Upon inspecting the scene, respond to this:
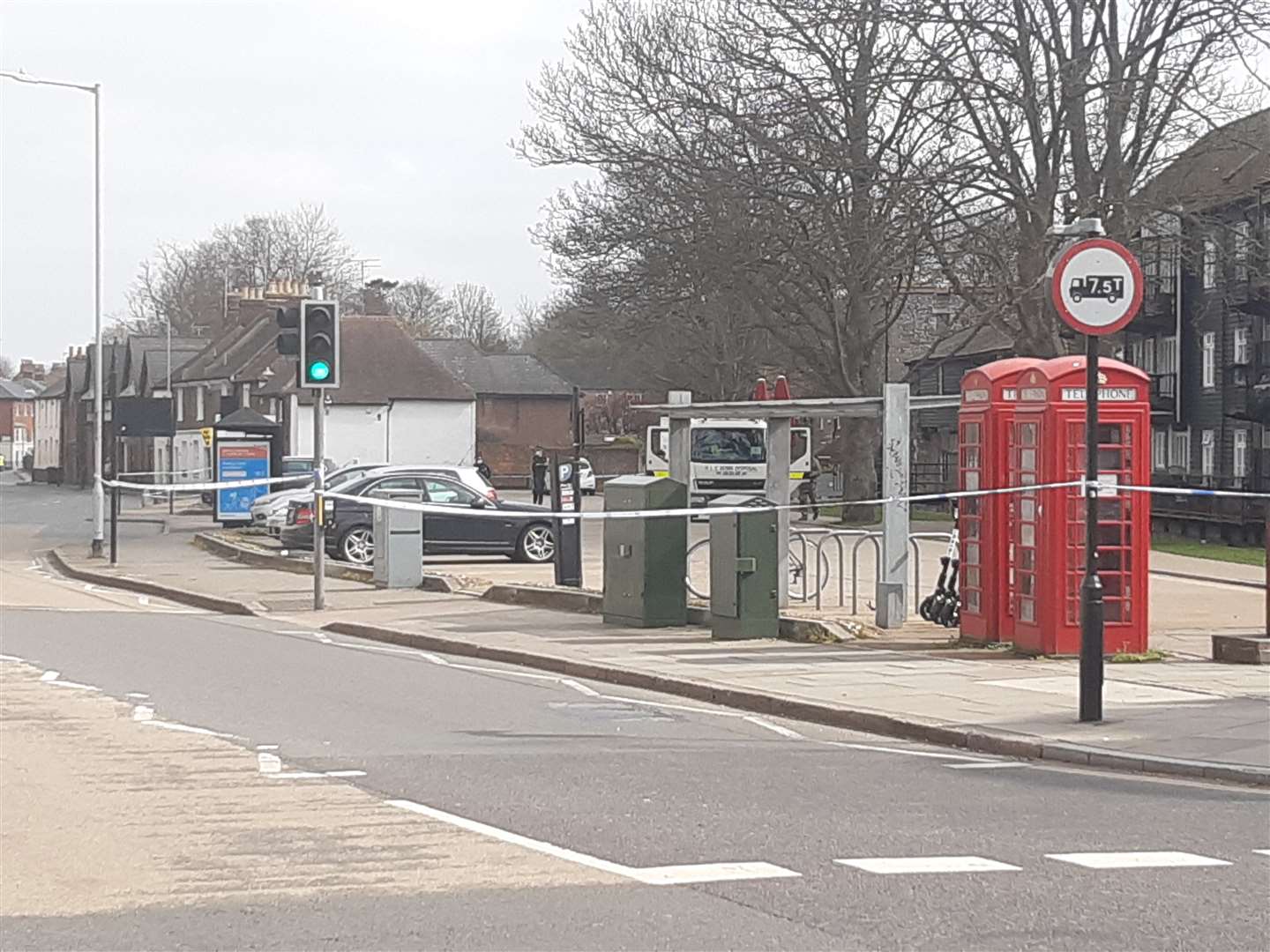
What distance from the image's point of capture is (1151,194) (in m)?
34.5

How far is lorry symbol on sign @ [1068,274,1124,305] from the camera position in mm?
11836

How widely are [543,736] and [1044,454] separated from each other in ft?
19.5

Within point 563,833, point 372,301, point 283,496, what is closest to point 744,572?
point 563,833

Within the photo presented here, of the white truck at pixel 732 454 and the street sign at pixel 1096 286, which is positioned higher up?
the street sign at pixel 1096 286

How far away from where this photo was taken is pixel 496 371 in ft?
298

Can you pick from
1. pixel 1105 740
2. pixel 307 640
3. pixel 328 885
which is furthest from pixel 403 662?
pixel 328 885

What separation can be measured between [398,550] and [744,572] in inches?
328

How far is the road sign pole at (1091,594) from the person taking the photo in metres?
11.4

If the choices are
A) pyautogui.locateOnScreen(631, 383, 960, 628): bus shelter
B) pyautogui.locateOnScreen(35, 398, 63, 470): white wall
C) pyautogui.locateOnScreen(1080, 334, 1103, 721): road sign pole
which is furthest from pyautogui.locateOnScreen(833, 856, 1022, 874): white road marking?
pyautogui.locateOnScreen(35, 398, 63, 470): white wall

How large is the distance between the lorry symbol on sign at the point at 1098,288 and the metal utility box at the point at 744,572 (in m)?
5.03

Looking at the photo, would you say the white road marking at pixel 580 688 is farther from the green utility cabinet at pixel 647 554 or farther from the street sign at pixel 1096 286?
the street sign at pixel 1096 286

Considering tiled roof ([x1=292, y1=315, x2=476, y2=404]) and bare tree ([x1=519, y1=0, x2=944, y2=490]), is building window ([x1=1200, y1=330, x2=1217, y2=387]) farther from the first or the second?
tiled roof ([x1=292, y1=315, x2=476, y2=404])

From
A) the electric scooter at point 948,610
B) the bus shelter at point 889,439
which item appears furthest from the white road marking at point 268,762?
the electric scooter at point 948,610

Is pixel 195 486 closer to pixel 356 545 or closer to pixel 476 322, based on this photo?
pixel 356 545
